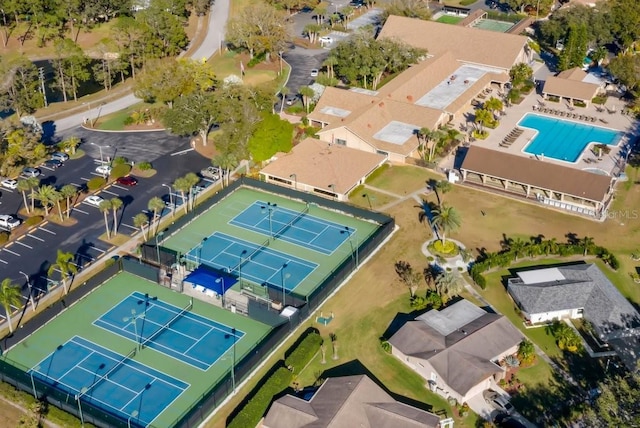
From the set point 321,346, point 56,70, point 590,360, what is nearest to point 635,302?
point 590,360

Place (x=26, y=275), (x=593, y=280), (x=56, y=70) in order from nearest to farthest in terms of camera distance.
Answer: (x=593, y=280) < (x=26, y=275) < (x=56, y=70)

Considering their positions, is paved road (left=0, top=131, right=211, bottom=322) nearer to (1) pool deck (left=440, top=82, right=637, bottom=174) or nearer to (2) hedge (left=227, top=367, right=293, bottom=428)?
(2) hedge (left=227, top=367, right=293, bottom=428)

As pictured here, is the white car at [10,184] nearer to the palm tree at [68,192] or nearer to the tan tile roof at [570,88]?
the palm tree at [68,192]

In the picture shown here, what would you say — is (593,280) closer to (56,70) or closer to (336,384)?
(336,384)

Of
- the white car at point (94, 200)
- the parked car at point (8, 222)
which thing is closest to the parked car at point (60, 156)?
the white car at point (94, 200)

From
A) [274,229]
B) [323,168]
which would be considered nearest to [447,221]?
[274,229]
